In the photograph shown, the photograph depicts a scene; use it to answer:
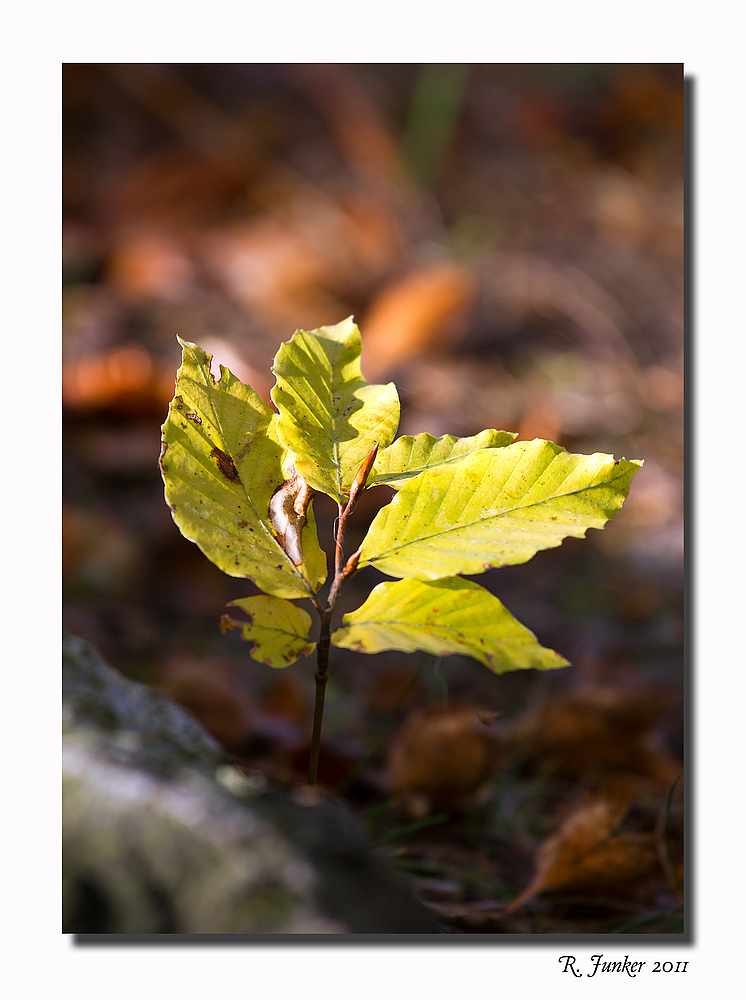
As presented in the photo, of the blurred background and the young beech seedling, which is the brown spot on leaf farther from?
the blurred background

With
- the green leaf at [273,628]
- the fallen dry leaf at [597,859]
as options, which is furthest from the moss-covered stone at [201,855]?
the fallen dry leaf at [597,859]

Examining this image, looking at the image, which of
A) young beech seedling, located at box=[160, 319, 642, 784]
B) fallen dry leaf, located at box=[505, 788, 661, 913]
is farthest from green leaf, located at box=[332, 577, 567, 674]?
fallen dry leaf, located at box=[505, 788, 661, 913]

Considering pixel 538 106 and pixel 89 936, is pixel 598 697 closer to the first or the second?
pixel 89 936

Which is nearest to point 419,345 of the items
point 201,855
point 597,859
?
point 597,859

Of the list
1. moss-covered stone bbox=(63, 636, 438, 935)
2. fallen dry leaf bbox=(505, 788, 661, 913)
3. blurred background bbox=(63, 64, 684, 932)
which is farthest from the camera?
blurred background bbox=(63, 64, 684, 932)

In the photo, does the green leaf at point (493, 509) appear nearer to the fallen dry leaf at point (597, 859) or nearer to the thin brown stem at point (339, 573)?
the thin brown stem at point (339, 573)
